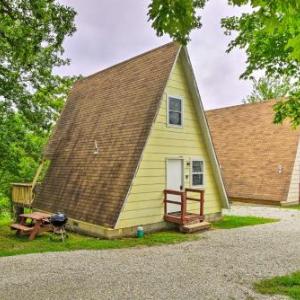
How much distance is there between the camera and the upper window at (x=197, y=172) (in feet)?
47.2

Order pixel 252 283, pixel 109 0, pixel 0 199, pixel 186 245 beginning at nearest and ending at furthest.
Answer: pixel 109 0
pixel 252 283
pixel 186 245
pixel 0 199

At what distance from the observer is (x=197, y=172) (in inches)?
574

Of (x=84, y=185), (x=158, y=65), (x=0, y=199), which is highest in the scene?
(x=158, y=65)

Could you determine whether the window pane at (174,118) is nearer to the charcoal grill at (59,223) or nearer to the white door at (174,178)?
the white door at (174,178)

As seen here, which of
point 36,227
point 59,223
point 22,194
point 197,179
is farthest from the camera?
point 22,194

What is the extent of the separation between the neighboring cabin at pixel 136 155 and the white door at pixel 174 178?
0.13ft

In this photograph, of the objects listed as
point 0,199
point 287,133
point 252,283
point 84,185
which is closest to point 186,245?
point 252,283

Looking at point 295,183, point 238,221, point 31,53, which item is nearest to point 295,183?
point 295,183

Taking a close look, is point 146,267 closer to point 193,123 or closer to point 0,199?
point 193,123

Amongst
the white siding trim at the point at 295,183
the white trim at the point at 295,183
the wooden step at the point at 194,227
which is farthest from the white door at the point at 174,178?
the white siding trim at the point at 295,183

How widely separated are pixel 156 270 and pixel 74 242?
3886mm

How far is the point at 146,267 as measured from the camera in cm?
806

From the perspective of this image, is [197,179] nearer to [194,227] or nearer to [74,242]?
[194,227]

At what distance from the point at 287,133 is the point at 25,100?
16063 millimetres
